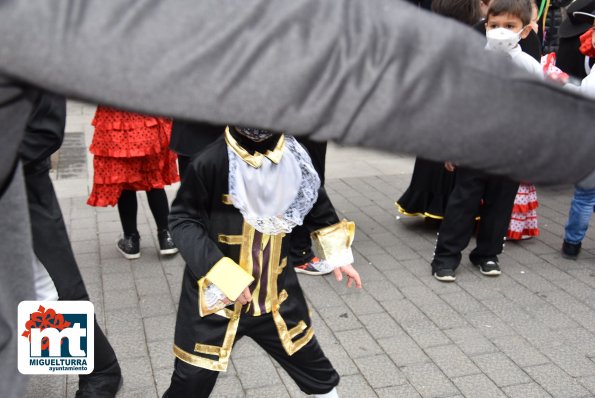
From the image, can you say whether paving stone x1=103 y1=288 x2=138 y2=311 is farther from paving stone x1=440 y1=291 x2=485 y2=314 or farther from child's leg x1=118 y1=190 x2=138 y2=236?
paving stone x1=440 y1=291 x2=485 y2=314

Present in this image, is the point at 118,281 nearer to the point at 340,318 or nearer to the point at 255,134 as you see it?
the point at 340,318

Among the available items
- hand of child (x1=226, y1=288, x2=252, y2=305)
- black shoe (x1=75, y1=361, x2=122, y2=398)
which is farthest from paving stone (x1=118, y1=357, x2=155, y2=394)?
hand of child (x1=226, y1=288, x2=252, y2=305)

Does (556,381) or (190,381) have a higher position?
(190,381)

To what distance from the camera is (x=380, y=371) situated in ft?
10.9

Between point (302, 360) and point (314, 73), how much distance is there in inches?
77.4

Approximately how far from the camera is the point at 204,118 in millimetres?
748

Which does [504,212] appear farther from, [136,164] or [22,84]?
[22,84]

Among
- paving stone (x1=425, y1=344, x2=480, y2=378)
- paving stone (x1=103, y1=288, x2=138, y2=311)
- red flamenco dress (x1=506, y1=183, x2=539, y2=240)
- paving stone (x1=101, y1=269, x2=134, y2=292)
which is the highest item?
red flamenco dress (x1=506, y1=183, x2=539, y2=240)

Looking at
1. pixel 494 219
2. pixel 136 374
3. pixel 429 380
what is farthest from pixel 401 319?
pixel 136 374

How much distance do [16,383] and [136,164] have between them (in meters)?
3.48

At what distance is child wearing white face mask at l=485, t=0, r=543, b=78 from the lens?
3.89m

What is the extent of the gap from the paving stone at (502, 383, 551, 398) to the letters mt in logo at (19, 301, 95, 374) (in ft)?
6.35

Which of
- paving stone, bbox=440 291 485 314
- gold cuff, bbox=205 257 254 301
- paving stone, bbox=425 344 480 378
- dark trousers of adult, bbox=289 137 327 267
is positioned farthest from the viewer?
dark trousers of adult, bbox=289 137 327 267

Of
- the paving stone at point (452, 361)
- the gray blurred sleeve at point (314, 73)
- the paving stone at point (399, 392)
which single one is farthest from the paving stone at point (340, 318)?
the gray blurred sleeve at point (314, 73)
